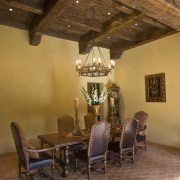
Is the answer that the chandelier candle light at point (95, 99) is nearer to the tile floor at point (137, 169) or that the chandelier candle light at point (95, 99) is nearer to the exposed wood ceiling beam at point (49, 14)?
the tile floor at point (137, 169)

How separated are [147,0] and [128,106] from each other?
4417mm

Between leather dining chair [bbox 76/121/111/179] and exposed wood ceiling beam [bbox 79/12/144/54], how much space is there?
8.15 feet

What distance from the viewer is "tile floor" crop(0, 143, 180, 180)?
335 cm

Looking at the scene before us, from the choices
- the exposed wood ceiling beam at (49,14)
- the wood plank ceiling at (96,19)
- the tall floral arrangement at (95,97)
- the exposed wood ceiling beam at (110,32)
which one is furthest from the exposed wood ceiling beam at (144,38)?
the exposed wood ceiling beam at (49,14)

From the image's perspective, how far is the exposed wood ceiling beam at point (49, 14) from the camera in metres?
3.78

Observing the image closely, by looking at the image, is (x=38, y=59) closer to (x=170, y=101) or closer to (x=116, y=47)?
(x=116, y=47)

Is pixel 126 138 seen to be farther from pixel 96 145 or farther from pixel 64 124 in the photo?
pixel 64 124

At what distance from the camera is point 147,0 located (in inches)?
109

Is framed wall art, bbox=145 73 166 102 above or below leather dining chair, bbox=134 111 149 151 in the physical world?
above

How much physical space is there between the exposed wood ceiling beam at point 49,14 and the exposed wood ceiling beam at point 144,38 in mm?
2719

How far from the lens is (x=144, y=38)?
569 cm

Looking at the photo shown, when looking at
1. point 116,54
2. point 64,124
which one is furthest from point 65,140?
point 116,54

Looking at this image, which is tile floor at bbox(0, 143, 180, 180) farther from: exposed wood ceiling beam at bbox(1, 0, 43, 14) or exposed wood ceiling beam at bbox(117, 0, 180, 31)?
exposed wood ceiling beam at bbox(1, 0, 43, 14)

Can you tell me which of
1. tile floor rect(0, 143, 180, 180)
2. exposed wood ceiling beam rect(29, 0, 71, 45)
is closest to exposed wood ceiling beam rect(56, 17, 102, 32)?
exposed wood ceiling beam rect(29, 0, 71, 45)
